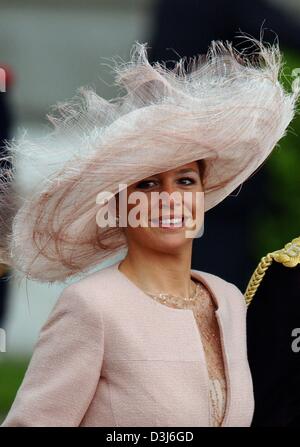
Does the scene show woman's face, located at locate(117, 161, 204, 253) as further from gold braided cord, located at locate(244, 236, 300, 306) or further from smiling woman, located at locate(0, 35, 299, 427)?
gold braided cord, located at locate(244, 236, 300, 306)

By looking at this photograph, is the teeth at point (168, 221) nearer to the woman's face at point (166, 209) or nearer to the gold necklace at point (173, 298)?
the woman's face at point (166, 209)

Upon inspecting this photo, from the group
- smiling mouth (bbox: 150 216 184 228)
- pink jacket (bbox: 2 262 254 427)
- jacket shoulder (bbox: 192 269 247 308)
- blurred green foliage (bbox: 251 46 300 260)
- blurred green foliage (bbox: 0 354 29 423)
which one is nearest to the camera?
pink jacket (bbox: 2 262 254 427)

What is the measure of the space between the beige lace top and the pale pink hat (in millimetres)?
218

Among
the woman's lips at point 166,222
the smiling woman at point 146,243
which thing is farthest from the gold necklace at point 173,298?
the woman's lips at point 166,222

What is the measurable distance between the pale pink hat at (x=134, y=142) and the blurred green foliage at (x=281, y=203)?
3.54ft

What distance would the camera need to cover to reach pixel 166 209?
1982mm

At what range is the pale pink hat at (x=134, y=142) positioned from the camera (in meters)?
1.95

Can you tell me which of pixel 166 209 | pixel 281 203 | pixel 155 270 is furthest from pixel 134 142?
pixel 281 203

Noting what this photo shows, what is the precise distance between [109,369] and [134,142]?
0.43 m

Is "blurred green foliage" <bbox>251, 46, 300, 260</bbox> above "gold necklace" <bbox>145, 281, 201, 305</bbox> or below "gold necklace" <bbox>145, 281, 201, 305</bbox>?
below

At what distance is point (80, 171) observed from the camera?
197 cm

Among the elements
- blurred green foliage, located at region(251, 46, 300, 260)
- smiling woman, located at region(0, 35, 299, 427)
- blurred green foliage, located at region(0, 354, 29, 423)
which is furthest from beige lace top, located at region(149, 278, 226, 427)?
blurred green foliage, located at region(251, 46, 300, 260)

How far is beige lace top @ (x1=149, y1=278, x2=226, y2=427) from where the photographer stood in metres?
1.97

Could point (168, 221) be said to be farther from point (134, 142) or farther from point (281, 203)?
point (281, 203)
